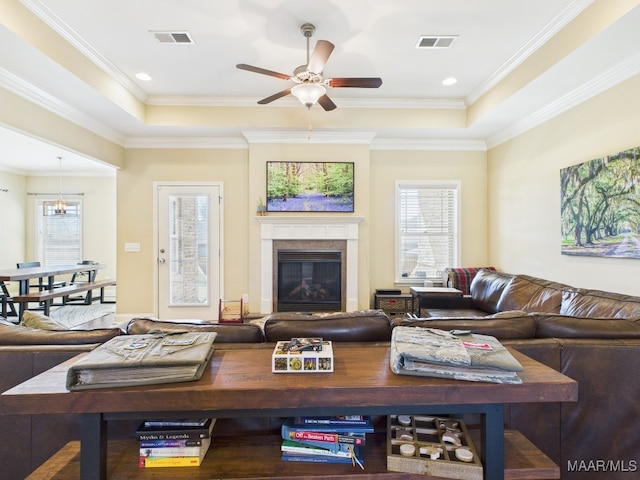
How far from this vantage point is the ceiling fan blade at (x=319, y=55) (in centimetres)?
240

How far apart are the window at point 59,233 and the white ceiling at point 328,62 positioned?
274 centimetres

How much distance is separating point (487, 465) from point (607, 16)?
10.1 feet

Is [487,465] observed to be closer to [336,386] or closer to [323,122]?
[336,386]

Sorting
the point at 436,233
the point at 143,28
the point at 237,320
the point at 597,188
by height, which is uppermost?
the point at 143,28

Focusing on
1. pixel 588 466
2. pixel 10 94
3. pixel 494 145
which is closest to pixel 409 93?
pixel 494 145

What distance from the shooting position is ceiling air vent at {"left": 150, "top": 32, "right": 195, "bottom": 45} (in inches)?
117

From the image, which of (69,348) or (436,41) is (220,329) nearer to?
(69,348)

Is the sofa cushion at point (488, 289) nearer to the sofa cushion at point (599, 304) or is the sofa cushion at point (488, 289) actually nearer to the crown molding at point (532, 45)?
the sofa cushion at point (599, 304)

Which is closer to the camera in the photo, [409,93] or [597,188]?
[597,188]

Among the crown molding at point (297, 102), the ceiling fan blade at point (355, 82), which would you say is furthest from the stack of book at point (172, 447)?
the crown molding at point (297, 102)

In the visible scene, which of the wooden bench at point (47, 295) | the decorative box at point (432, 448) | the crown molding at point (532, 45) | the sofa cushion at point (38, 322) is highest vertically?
the crown molding at point (532, 45)

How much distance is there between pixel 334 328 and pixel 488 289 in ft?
8.81

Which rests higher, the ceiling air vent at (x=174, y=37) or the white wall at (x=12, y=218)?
the ceiling air vent at (x=174, y=37)

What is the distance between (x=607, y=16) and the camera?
7.52 ft
